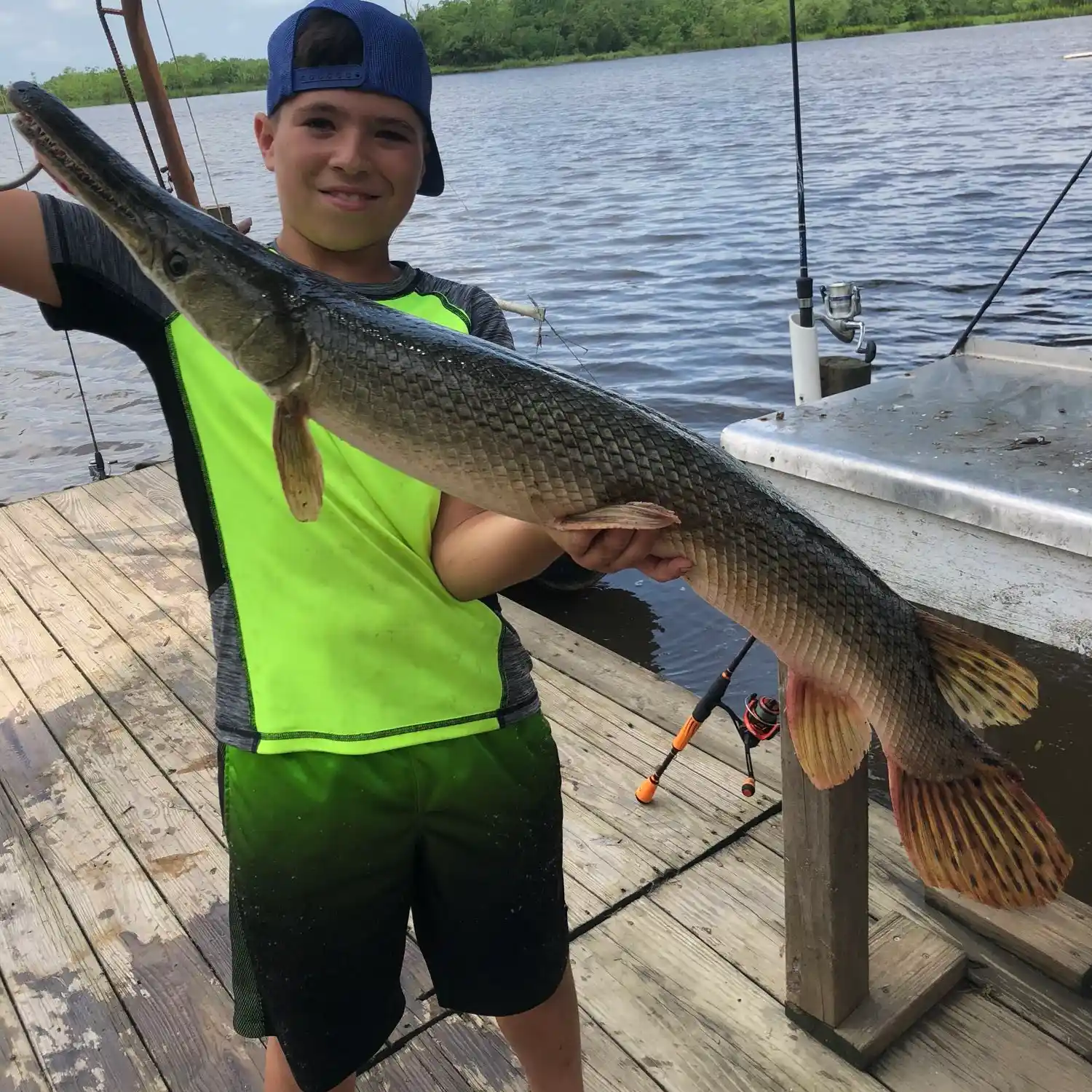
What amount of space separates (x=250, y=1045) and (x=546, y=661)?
84.4 inches

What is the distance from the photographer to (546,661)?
14.5 feet

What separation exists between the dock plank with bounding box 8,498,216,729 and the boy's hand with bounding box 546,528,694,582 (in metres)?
2.38

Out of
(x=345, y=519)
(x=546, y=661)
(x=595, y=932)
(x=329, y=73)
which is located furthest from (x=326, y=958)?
(x=546, y=661)

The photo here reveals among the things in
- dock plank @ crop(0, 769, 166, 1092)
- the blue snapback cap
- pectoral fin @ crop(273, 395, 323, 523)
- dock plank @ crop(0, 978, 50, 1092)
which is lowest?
dock plank @ crop(0, 769, 166, 1092)

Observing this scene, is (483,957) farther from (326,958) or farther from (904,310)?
(904,310)

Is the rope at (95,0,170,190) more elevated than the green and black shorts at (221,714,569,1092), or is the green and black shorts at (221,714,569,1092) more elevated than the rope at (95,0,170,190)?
the rope at (95,0,170,190)

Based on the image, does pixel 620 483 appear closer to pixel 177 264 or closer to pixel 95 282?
pixel 177 264

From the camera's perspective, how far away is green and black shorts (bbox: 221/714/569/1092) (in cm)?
172

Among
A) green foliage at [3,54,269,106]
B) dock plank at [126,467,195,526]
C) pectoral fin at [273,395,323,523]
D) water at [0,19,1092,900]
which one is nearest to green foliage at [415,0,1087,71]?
green foliage at [3,54,269,106]

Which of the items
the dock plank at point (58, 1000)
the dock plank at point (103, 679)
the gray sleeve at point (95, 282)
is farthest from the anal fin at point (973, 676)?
the dock plank at point (103, 679)

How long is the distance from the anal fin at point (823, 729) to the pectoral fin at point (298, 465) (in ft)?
2.86

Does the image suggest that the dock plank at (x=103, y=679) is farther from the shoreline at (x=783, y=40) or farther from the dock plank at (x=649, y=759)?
the shoreline at (x=783, y=40)

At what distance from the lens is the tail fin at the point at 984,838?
165 cm

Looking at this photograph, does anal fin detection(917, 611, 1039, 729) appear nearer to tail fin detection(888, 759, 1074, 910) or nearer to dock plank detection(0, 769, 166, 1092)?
tail fin detection(888, 759, 1074, 910)
